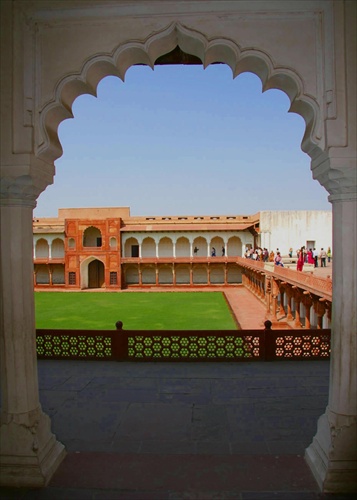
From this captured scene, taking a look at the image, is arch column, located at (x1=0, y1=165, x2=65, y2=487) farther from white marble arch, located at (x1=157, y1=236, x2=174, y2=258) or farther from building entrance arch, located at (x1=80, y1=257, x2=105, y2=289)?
white marble arch, located at (x1=157, y1=236, x2=174, y2=258)

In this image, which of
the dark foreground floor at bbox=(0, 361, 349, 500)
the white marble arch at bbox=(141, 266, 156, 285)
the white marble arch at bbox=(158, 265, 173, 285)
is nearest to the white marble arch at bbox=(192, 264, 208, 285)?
the white marble arch at bbox=(158, 265, 173, 285)

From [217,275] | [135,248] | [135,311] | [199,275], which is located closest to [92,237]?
[135,248]

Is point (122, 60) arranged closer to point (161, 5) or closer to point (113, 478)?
point (161, 5)

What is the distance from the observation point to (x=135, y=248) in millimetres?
34250

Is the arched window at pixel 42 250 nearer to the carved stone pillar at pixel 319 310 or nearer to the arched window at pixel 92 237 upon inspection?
the arched window at pixel 92 237

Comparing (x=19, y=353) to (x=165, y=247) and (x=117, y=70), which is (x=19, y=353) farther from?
(x=165, y=247)

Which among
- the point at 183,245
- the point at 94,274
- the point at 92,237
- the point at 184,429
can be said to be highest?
the point at 92,237

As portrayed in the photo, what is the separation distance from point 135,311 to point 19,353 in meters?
18.2

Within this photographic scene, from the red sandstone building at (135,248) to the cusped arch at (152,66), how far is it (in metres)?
28.6

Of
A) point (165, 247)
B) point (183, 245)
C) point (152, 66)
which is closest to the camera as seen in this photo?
point (152, 66)

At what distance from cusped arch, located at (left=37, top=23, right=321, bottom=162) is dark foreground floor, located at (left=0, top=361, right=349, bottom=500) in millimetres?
2227

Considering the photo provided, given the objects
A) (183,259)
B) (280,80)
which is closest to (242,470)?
(280,80)

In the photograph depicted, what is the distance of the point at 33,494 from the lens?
265cm

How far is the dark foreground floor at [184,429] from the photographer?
2703 millimetres
